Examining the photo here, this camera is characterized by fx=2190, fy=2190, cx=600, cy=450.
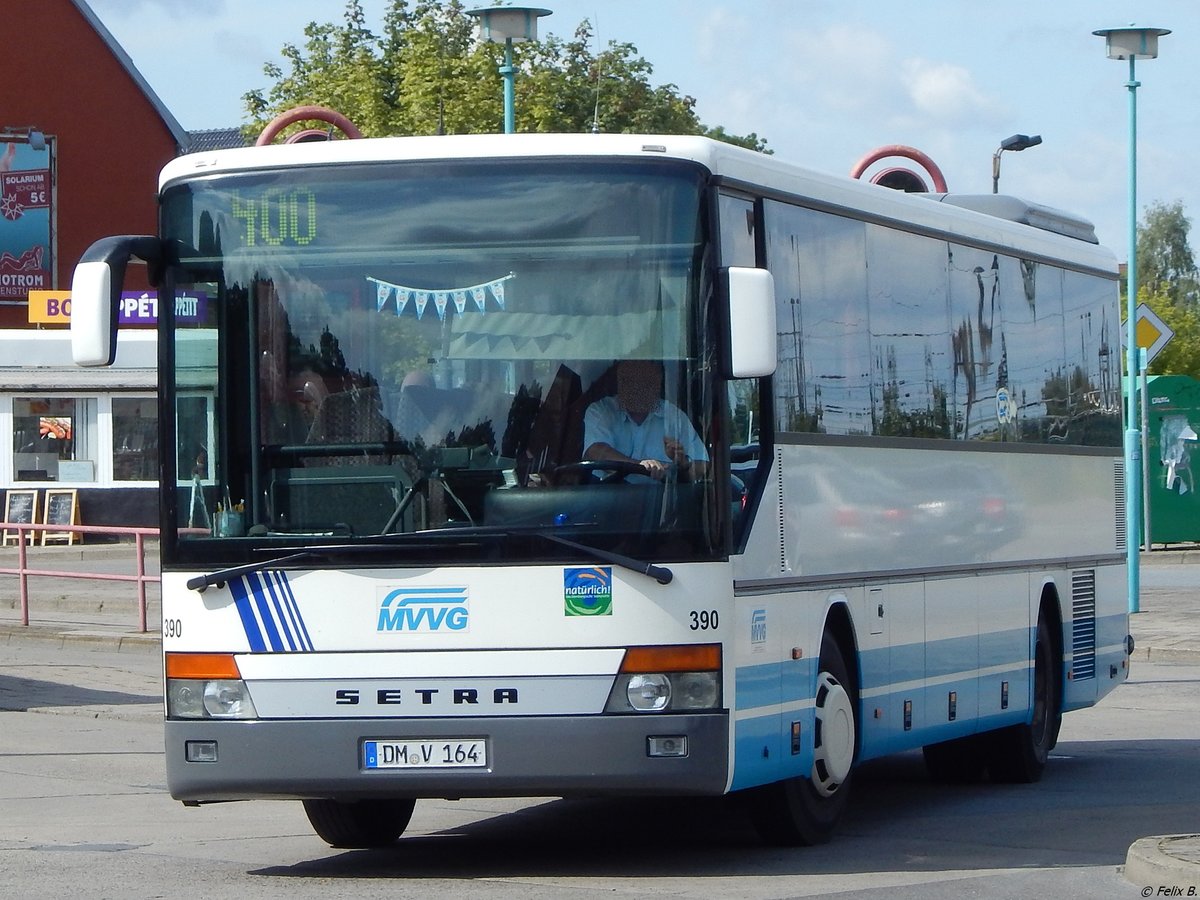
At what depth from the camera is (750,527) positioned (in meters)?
9.13

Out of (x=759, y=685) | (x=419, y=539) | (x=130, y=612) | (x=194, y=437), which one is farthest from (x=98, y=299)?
(x=130, y=612)

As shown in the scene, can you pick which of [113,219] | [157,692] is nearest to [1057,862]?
[157,692]

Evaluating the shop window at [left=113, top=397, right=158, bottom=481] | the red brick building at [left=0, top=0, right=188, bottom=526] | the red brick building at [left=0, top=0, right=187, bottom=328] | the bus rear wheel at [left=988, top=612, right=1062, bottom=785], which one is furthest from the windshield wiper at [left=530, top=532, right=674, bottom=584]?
the red brick building at [left=0, top=0, right=187, bottom=328]

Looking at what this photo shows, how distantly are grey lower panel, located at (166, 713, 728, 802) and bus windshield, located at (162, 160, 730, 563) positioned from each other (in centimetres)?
68

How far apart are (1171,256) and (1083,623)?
4326 inches

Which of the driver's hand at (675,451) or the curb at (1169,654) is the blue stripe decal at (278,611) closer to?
the driver's hand at (675,451)

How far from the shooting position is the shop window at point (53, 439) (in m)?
43.9

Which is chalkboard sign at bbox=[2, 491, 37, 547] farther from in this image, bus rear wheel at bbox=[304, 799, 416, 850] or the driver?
the driver

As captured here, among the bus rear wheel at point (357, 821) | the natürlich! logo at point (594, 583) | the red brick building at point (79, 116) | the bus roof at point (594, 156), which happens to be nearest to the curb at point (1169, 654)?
the bus roof at point (594, 156)

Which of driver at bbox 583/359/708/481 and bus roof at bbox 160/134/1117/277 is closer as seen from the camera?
driver at bbox 583/359/708/481

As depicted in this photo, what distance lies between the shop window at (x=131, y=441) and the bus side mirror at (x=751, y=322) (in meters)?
36.4

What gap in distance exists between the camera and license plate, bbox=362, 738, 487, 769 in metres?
8.68

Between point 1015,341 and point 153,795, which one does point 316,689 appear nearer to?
point 153,795

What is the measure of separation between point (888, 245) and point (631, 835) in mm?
3272
